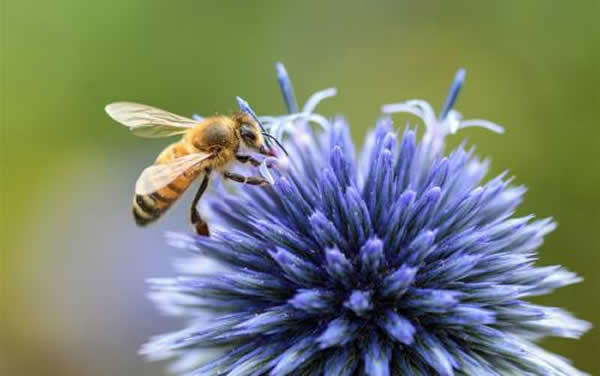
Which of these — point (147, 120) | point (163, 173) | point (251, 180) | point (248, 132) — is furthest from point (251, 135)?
point (147, 120)

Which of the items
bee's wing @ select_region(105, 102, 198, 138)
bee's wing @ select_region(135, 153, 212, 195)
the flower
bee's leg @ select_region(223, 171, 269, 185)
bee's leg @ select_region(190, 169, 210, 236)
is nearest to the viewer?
the flower

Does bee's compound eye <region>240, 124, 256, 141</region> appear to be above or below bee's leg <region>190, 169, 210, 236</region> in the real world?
above

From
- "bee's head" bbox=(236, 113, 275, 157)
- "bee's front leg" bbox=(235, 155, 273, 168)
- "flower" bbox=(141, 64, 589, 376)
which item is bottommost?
"flower" bbox=(141, 64, 589, 376)

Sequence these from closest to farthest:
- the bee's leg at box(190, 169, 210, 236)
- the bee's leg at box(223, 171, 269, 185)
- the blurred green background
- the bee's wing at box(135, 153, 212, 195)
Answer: the bee's wing at box(135, 153, 212, 195), the bee's leg at box(223, 171, 269, 185), the bee's leg at box(190, 169, 210, 236), the blurred green background

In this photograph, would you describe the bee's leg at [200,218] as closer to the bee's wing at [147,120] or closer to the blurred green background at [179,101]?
the bee's wing at [147,120]

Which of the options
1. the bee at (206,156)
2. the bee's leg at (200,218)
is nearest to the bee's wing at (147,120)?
the bee at (206,156)

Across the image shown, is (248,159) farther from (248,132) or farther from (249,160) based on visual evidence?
(248,132)

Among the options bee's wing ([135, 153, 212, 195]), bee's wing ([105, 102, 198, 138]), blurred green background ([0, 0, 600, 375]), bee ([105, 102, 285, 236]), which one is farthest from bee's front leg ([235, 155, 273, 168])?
blurred green background ([0, 0, 600, 375])

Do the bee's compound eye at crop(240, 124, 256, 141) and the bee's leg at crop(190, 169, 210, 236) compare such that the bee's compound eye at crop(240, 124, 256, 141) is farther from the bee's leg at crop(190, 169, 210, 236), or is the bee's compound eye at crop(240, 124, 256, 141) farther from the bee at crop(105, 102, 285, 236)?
the bee's leg at crop(190, 169, 210, 236)
